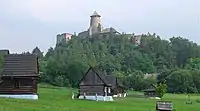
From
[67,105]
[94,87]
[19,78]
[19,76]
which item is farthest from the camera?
[94,87]

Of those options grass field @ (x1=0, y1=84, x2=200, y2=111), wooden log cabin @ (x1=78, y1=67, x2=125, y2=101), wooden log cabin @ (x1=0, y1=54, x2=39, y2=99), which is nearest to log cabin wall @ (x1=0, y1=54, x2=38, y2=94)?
wooden log cabin @ (x1=0, y1=54, x2=39, y2=99)

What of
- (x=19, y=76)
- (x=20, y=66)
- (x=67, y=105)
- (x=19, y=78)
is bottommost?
(x=67, y=105)

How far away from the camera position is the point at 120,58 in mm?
184125

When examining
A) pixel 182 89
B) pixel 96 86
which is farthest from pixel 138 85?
pixel 96 86

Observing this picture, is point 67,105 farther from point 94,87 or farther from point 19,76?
point 94,87

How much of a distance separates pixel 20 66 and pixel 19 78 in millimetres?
1546

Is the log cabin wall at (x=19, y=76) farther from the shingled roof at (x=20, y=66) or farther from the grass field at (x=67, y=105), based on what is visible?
the grass field at (x=67, y=105)

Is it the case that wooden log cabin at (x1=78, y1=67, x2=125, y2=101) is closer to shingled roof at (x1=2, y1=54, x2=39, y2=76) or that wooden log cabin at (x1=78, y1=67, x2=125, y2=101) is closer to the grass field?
the grass field

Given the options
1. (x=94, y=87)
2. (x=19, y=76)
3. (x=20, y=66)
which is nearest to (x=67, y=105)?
(x=19, y=76)

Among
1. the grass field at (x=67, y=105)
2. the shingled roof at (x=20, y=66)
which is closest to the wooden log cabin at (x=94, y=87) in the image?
the grass field at (x=67, y=105)

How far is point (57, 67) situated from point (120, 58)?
45.6 meters

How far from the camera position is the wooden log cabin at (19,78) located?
55.0 metres

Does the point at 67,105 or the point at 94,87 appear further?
the point at 94,87

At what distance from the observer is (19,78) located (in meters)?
55.5
